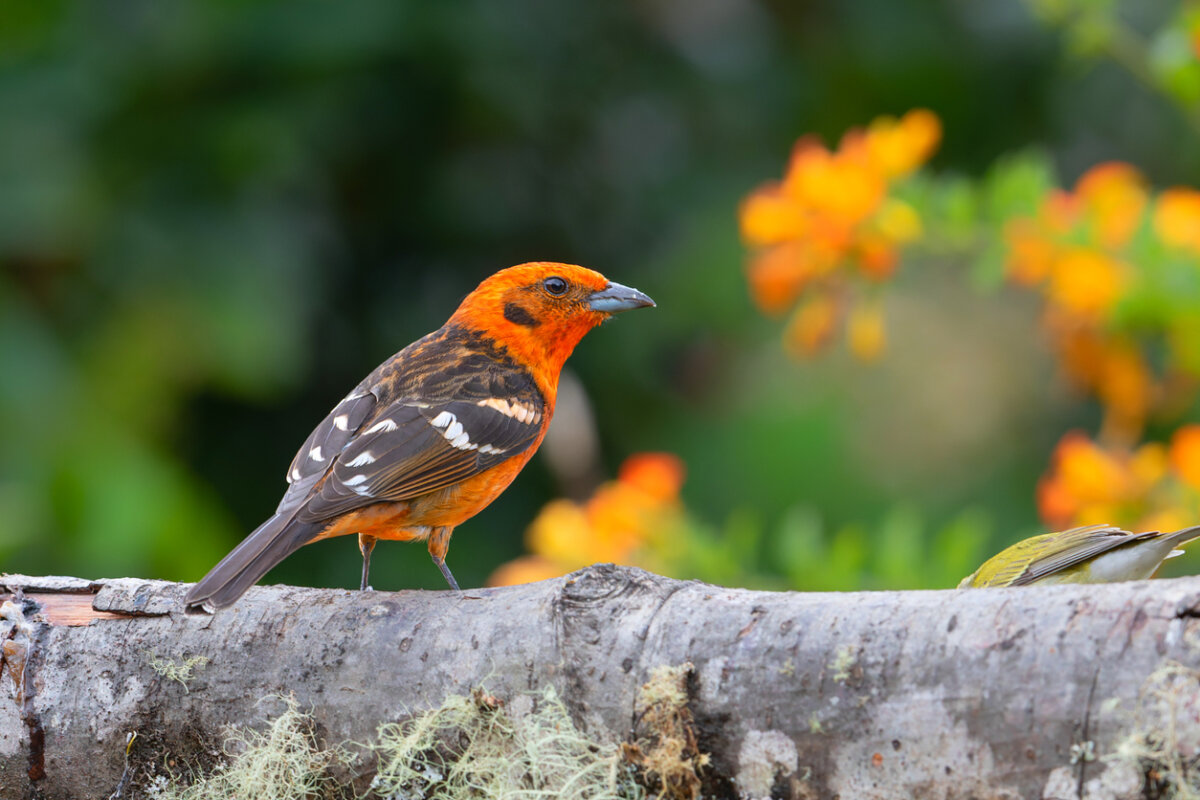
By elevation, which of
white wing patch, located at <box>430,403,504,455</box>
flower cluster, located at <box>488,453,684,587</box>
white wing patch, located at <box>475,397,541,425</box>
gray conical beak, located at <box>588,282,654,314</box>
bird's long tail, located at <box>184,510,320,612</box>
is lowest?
bird's long tail, located at <box>184,510,320,612</box>

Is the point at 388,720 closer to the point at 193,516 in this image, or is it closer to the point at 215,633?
the point at 215,633

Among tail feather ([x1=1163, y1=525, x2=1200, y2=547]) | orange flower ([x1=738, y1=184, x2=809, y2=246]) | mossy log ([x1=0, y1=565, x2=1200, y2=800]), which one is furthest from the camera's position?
orange flower ([x1=738, y1=184, x2=809, y2=246])

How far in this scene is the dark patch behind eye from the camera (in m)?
3.35

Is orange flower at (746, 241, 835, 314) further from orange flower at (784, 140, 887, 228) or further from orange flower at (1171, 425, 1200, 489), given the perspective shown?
orange flower at (1171, 425, 1200, 489)

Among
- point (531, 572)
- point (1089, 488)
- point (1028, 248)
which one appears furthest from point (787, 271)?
point (531, 572)

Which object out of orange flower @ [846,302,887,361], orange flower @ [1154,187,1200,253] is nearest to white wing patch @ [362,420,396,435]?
orange flower @ [846,302,887,361]

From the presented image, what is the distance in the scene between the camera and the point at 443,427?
293 cm

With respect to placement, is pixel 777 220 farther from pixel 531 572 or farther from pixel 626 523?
pixel 531 572

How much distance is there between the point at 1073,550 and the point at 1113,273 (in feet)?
4.00

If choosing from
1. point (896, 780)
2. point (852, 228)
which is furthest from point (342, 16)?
point (896, 780)

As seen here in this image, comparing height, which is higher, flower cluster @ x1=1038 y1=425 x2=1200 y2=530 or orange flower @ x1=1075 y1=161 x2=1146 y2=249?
orange flower @ x1=1075 y1=161 x2=1146 y2=249

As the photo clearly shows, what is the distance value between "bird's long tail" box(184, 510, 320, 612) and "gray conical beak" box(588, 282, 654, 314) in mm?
1071

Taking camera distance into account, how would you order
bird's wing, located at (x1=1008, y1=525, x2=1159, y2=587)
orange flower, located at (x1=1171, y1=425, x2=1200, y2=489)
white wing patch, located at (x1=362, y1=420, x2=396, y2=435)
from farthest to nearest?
white wing patch, located at (x1=362, y1=420, x2=396, y2=435) < orange flower, located at (x1=1171, y1=425, x2=1200, y2=489) < bird's wing, located at (x1=1008, y1=525, x2=1159, y2=587)

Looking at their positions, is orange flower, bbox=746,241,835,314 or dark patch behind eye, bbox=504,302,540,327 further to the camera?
dark patch behind eye, bbox=504,302,540,327
